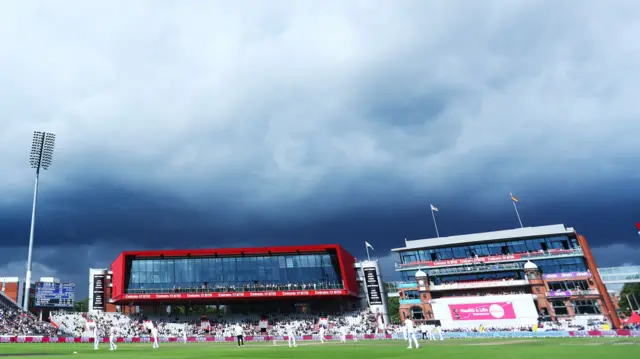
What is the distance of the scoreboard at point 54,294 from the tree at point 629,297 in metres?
158

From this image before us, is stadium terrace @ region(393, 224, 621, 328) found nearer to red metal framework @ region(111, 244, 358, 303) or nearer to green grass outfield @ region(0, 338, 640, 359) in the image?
red metal framework @ region(111, 244, 358, 303)

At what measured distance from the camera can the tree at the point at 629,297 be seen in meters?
125

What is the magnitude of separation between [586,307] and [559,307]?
4647 millimetres

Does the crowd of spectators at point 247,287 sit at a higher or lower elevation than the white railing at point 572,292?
higher

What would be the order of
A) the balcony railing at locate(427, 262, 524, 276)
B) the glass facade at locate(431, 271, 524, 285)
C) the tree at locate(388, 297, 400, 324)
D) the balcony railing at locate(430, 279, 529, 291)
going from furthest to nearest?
the tree at locate(388, 297, 400, 324), the glass facade at locate(431, 271, 524, 285), the balcony railing at locate(427, 262, 524, 276), the balcony railing at locate(430, 279, 529, 291)

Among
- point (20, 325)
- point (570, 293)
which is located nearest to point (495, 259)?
point (570, 293)

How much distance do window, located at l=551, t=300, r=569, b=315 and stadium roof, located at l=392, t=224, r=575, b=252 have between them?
567 inches

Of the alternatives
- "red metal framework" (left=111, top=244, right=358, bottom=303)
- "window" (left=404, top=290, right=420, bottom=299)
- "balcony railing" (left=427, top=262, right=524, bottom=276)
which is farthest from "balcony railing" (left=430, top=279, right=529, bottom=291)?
"red metal framework" (left=111, top=244, right=358, bottom=303)

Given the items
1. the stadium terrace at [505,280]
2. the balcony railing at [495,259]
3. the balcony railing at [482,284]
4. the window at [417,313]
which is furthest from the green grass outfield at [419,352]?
the balcony railing at [495,259]

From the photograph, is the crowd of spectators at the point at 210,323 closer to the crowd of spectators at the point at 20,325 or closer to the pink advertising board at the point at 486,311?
the crowd of spectators at the point at 20,325

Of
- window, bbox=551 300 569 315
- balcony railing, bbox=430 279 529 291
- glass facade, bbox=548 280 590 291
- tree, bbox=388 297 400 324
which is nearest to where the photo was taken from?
window, bbox=551 300 569 315

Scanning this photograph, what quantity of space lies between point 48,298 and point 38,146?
3399cm

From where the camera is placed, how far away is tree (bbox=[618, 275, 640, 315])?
125350 millimetres

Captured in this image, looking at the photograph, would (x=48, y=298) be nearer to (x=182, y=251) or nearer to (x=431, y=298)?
(x=182, y=251)
